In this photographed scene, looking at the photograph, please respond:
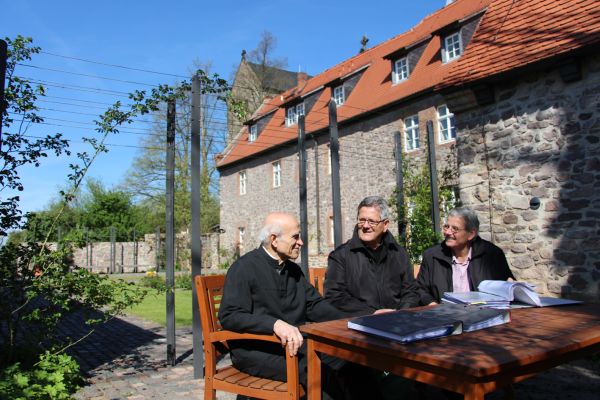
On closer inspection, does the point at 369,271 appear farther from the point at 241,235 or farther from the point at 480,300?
the point at 241,235

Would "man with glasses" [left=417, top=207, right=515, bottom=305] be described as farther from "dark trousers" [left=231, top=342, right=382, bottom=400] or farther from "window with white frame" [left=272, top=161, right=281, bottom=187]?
"window with white frame" [left=272, top=161, right=281, bottom=187]

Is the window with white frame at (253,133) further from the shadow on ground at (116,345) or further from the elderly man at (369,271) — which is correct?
the elderly man at (369,271)

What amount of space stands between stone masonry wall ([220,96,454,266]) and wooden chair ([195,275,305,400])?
1227cm

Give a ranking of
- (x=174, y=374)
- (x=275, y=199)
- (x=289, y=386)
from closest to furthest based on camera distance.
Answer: (x=289, y=386)
(x=174, y=374)
(x=275, y=199)

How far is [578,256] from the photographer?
624cm

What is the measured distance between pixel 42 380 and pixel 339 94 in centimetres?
1912

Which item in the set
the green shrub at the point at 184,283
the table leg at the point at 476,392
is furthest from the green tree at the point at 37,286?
the green shrub at the point at 184,283

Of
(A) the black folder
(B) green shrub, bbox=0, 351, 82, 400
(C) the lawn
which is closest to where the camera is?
(A) the black folder

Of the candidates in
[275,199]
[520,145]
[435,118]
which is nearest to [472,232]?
[520,145]

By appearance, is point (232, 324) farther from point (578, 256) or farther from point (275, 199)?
point (275, 199)

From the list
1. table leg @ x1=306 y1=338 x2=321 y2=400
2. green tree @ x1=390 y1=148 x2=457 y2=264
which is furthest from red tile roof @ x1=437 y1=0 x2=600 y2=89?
table leg @ x1=306 y1=338 x2=321 y2=400

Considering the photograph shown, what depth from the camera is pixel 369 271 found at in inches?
140

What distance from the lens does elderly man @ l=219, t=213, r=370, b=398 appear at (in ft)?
9.12

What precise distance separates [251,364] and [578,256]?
5087 millimetres
